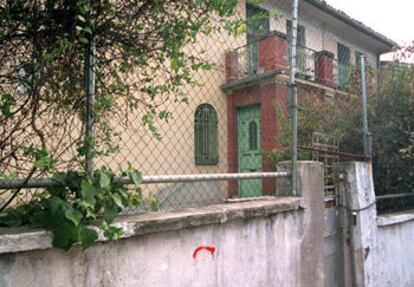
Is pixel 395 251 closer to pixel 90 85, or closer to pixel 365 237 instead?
pixel 365 237

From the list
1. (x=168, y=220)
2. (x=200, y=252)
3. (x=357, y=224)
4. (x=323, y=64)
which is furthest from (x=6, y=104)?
(x=323, y=64)

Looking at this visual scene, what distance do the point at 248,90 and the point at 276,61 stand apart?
3.36ft

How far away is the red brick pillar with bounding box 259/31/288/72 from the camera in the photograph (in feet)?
26.9

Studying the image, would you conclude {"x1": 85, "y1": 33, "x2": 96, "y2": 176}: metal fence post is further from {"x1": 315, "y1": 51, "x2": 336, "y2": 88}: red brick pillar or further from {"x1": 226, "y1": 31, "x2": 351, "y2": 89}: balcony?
{"x1": 315, "y1": 51, "x2": 336, "y2": 88}: red brick pillar

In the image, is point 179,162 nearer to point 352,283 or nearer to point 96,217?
point 96,217

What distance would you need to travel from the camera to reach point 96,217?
6.08 ft

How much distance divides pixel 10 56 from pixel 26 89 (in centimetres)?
18

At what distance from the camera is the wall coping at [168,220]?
1587 millimetres

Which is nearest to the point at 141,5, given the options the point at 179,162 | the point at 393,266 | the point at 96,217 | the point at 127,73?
the point at 127,73

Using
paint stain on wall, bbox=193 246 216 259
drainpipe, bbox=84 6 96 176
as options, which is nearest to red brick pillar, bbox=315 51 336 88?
paint stain on wall, bbox=193 246 216 259

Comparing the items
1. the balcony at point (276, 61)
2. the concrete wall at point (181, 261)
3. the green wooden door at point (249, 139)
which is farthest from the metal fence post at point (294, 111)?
the balcony at point (276, 61)

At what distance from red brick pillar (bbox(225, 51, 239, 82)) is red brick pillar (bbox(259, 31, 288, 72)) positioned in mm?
845

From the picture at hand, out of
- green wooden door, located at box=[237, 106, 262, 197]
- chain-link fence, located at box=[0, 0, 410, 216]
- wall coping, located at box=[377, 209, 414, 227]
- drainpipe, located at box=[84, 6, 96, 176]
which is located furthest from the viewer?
green wooden door, located at box=[237, 106, 262, 197]

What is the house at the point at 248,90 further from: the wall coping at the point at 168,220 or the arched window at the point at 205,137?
the wall coping at the point at 168,220
